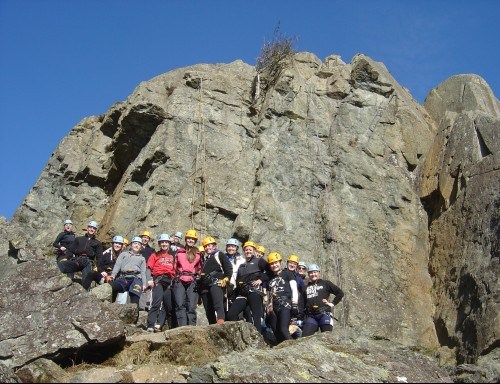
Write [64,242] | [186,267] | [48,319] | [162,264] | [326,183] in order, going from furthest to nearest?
[326,183]
[64,242]
[162,264]
[186,267]
[48,319]

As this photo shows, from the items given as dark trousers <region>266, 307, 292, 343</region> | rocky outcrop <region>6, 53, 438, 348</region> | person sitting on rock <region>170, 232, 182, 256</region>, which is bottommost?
dark trousers <region>266, 307, 292, 343</region>

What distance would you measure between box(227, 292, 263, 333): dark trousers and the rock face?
469cm

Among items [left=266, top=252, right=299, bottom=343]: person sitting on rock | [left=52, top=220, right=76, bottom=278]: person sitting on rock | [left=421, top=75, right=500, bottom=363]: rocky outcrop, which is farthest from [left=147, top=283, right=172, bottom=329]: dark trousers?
[left=421, top=75, right=500, bottom=363]: rocky outcrop

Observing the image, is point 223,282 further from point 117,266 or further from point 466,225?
point 466,225

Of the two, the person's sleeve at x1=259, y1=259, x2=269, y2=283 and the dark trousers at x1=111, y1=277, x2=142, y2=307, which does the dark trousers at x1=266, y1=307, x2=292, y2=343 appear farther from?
the dark trousers at x1=111, y1=277, x2=142, y2=307

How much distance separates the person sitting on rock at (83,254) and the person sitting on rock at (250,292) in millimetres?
4776

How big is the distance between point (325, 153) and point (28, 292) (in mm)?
12205

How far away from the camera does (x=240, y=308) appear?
13.5 m

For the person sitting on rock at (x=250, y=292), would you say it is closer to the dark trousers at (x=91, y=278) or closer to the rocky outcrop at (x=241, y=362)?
the rocky outcrop at (x=241, y=362)

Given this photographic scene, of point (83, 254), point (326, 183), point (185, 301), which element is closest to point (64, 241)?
point (83, 254)

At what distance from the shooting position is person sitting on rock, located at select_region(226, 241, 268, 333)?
13.4m

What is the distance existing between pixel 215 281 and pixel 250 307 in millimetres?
954

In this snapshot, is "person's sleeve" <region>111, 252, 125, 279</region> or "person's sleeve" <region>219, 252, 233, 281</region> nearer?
"person's sleeve" <region>219, 252, 233, 281</region>

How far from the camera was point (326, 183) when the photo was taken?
20.8 meters
